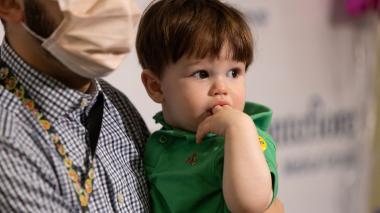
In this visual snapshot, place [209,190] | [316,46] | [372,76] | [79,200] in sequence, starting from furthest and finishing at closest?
[372,76] → [316,46] → [209,190] → [79,200]

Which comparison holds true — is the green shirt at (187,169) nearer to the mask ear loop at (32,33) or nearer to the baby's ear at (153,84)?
the baby's ear at (153,84)

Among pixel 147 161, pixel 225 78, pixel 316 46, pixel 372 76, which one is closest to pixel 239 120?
pixel 225 78

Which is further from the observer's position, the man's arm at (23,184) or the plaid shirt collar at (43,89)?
the plaid shirt collar at (43,89)

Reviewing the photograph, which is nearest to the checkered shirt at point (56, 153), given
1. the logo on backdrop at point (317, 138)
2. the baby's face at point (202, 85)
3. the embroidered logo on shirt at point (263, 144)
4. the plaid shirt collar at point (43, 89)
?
the plaid shirt collar at point (43, 89)

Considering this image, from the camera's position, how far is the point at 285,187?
99.6 inches

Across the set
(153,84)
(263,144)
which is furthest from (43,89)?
(263,144)

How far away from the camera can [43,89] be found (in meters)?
1.14

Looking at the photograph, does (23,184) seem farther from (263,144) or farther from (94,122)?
(263,144)

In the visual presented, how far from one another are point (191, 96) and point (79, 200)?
304 mm

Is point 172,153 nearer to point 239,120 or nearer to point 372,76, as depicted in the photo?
point 239,120

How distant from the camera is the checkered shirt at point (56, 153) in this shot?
1046 mm

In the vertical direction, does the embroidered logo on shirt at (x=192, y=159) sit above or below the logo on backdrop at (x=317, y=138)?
above

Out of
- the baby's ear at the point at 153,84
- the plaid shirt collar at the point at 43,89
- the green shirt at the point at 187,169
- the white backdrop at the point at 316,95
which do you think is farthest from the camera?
the white backdrop at the point at 316,95

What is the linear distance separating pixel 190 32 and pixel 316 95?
4.39 ft
